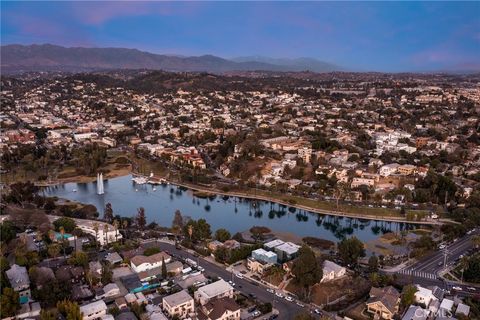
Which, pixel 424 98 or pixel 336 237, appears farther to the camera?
pixel 424 98

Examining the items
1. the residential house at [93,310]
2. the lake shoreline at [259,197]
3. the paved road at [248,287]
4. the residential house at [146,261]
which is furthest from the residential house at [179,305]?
the lake shoreline at [259,197]

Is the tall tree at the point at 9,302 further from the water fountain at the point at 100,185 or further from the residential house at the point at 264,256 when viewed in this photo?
the water fountain at the point at 100,185

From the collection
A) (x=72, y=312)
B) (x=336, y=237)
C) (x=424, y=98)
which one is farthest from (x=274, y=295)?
(x=424, y=98)

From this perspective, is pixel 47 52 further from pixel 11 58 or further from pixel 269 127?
pixel 269 127

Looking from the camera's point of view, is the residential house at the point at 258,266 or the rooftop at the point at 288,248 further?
the rooftop at the point at 288,248

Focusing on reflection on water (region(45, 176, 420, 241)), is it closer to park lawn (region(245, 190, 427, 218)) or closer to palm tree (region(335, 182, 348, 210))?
park lawn (region(245, 190, 427, 218))

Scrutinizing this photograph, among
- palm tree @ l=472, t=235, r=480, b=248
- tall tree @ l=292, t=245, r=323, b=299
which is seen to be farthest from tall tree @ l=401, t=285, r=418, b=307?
palm tree @ l=472, t=235, r=480, b=248

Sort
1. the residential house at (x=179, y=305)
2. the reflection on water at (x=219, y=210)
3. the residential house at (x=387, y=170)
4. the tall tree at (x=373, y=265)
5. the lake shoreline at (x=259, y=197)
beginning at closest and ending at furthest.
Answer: the residential house at (x=179, y=305), the tall tree at (x=373, y=265), the reflection on water at (x=219, y=210), the lake shoreline at (x=259, y=197), the residential house at (x=387, y=170)
